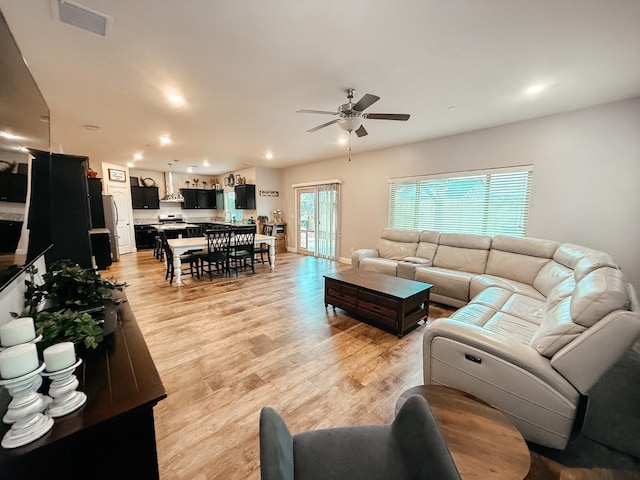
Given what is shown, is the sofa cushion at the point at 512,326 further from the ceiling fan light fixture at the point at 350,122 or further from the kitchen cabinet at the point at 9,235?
the kitchen cabinet at the point at 9,235

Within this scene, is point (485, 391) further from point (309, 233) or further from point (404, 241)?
point (309, 233)

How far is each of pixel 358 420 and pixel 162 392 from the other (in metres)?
1.31

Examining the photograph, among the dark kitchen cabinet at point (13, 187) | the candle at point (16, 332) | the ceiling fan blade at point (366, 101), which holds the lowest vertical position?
the candle at point (16, 332)

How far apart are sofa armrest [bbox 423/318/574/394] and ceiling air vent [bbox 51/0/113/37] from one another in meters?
3.14

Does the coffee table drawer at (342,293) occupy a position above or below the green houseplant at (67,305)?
below

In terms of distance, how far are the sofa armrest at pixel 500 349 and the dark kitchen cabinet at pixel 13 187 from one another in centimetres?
234

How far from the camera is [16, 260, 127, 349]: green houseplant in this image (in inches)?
41.5

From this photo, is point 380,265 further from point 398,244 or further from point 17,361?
point 17,361

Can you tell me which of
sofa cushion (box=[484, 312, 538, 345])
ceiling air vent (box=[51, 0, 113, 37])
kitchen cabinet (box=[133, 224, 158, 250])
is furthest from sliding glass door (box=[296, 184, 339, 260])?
ceiling air vent (box=[51, 0, 113, 37])

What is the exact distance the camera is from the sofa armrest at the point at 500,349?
54.5 inches

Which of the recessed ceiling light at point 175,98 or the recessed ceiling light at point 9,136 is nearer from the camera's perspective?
the recessed ceiling light at point 9,136

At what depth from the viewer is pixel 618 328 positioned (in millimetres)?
1284

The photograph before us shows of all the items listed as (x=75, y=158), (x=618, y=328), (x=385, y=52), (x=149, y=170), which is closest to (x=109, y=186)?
(x=149, y=170)

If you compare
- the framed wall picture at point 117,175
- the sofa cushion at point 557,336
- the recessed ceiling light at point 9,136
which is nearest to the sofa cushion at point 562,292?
the sofa cushion at point 557,336
